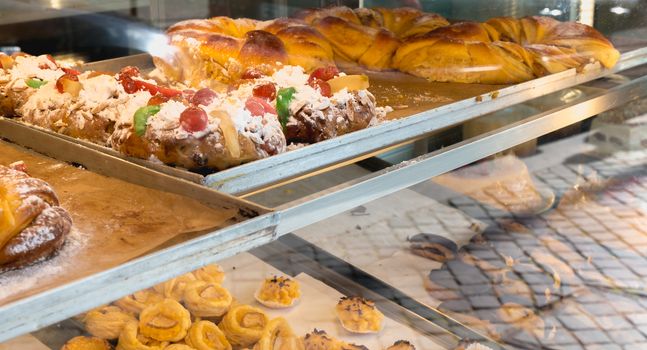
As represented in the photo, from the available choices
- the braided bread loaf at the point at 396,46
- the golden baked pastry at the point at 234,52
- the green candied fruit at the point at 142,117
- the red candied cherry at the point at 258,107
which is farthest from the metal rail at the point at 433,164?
the golden baked pastry at the point at 234,52

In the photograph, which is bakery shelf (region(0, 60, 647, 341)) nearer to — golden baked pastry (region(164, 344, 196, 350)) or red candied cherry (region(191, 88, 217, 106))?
red candied cherry (region(191, 88, 217, 106))

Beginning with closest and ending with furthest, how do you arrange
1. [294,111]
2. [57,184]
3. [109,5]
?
[57,184] → [294,111] → [109,5]

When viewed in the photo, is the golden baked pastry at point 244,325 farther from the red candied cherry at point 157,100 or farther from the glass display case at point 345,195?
the red candied cherry at point 157,100

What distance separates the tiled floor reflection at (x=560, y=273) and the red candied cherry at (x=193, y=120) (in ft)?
3.10

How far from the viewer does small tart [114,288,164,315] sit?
1480 millimetres

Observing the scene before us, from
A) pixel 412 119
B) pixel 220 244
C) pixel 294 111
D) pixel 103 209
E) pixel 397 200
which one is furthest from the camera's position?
pixel 397 200

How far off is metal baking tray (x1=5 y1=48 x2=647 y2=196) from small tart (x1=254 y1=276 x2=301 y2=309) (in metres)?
0.42

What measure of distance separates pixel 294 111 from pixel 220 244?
561 mm

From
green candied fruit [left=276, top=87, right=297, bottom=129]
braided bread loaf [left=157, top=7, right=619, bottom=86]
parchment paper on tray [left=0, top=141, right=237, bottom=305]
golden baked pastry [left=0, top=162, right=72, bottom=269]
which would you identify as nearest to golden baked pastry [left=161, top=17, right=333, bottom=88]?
braided bread loaf [left=157, top=7, right=619, bottom=86]

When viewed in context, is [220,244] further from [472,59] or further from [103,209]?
[472,59]

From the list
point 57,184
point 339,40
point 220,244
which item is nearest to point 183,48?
point 339,40

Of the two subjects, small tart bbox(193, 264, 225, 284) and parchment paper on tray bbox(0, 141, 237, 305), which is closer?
parchment paper on tray bbox(0, 141, 237, 305)

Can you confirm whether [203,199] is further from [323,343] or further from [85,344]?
[323,343]

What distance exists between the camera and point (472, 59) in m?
2.21
